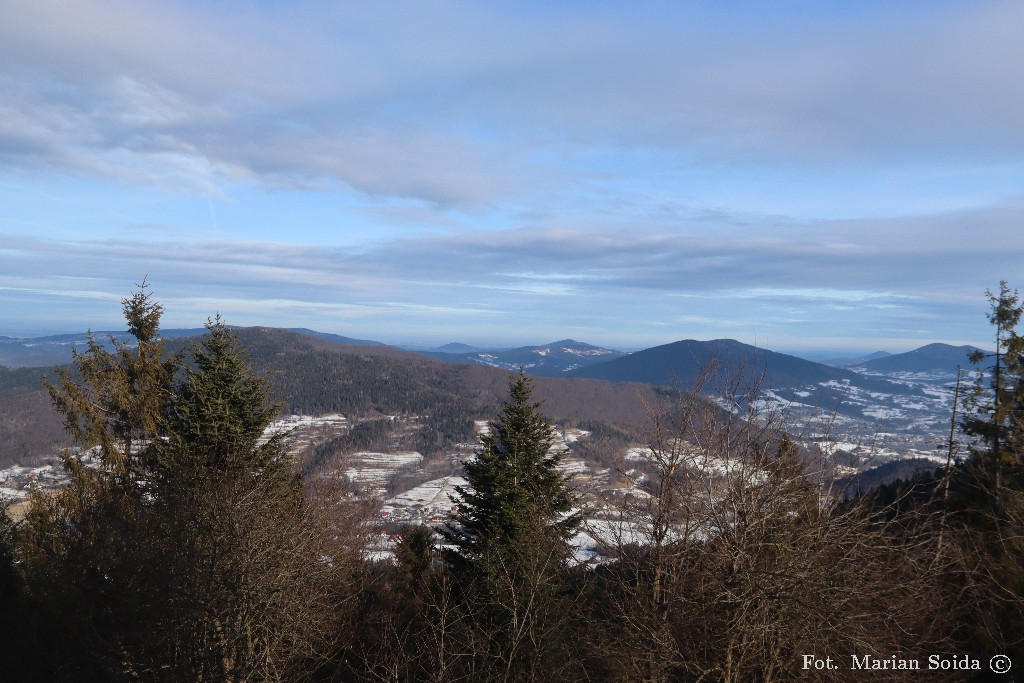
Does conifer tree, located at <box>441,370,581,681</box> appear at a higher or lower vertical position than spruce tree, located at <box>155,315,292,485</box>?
lower

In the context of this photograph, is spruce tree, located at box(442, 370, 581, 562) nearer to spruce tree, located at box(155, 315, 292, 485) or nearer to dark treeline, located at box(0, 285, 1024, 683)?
dark treeline, located at box(0, 285, 1024, 683)

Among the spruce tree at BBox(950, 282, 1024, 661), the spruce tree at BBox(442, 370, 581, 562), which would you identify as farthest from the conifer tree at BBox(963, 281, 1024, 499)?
the spruce tree at BBox(442, 370, 581, 562)

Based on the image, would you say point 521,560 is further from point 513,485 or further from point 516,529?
point 513,485

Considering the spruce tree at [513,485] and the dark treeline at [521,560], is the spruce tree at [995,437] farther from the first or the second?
the spruce tree at [513,485]

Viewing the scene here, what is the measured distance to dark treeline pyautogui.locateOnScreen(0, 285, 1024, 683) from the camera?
8711mm

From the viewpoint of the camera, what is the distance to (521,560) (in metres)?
14.5

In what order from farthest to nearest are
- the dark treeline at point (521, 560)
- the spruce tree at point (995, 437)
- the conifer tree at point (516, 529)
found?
the spruce tree at point (995, 437)
the conifer tree at point (516, 529)
the dark treeline at point (521, 560)

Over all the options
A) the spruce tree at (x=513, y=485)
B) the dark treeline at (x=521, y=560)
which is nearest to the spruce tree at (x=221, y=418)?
the dark treeline at (x=521, y=560)

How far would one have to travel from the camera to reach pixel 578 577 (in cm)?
1597

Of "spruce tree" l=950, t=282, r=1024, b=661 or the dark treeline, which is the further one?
"spruce tree" l=950, t=282, r=1024, b=661

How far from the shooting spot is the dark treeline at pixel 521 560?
8.71 meters

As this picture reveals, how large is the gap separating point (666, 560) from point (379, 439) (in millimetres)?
180554

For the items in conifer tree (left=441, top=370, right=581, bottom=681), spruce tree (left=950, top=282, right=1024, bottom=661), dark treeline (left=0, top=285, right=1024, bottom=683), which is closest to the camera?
dark treeline (left=0, top=285, right=1024, bottom=683)

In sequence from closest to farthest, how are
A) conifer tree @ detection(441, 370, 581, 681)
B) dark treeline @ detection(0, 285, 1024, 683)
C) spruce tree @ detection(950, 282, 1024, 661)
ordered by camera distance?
1. dark treeline @ detection(0, 285, 1024, 683)
2. conifer tree @ detection(441, 370, 581, 681)
3. spruce tree @ detection(950, 282, 1024, 661)
